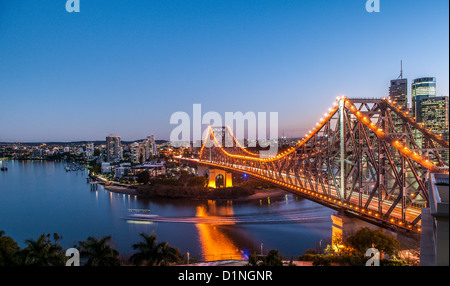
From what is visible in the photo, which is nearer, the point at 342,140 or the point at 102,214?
the point at 342,140

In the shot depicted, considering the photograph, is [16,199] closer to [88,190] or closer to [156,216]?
[88,190]

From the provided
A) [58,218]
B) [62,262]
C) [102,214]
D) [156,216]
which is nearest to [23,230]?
[58,218]

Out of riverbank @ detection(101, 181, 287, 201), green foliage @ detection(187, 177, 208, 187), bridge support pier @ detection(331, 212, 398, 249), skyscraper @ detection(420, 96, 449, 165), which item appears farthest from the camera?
green foliage @ detection(187, 177, 208, 187)

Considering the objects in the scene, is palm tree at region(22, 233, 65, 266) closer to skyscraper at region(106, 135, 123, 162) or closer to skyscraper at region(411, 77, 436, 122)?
skyscraper at region(411, 77, 436, 122)

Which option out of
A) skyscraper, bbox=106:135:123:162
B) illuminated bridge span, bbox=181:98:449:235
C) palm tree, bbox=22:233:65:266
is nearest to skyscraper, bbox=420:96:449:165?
illuminated bridge span, bbox=181:98:449:235
